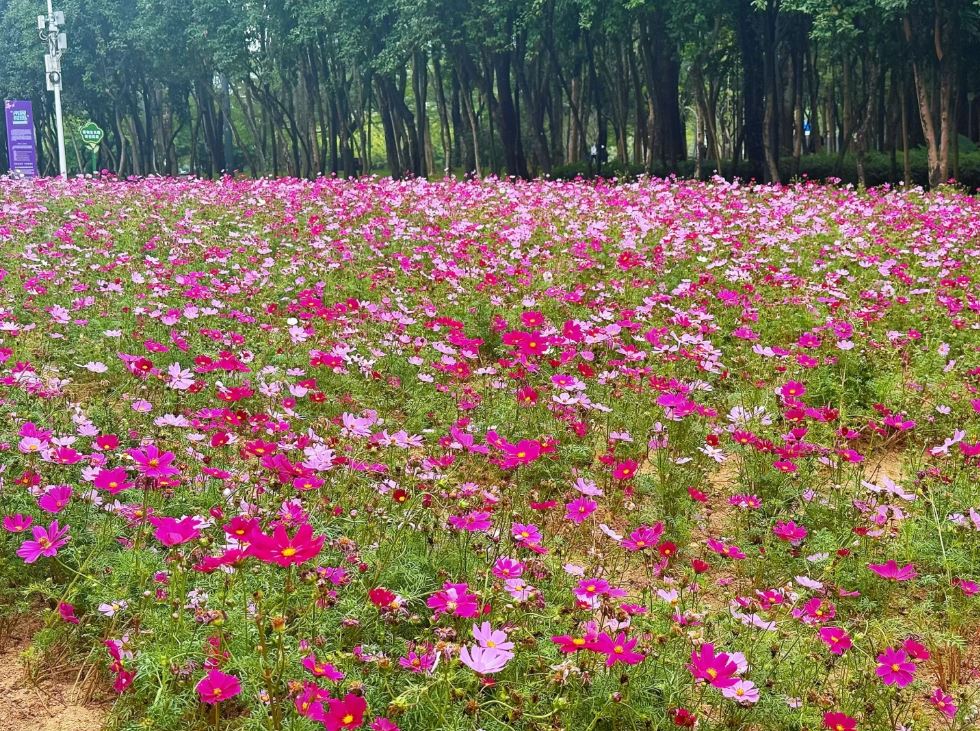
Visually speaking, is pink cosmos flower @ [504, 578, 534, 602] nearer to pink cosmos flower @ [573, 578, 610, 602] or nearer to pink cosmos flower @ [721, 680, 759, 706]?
pink cosmos flower @ [573, 578, 610, 602]

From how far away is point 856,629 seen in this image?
2.80 m

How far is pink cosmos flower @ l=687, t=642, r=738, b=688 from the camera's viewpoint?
1.81m

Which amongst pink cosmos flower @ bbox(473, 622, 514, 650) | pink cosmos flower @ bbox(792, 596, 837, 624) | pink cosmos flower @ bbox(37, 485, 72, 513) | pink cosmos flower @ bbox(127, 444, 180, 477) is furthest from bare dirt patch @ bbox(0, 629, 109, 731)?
pink cosmos flower @ bbox(792, 596, 837, 624)

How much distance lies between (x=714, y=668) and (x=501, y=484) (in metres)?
1.14

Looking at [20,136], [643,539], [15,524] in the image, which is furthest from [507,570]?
[20,136]

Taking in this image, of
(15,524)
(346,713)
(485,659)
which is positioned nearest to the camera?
(346,713)

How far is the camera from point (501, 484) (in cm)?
287

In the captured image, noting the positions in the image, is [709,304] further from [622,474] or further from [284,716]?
[284,716]

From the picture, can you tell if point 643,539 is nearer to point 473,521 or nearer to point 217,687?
point 473,521

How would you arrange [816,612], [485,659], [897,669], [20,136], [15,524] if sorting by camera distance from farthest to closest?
[20,136] < [15,524] < [816,612] < [897,669] < [485,659]

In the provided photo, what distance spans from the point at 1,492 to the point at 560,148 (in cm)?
2486

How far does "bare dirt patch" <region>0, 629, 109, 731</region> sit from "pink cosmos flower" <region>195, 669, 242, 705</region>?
538 mm

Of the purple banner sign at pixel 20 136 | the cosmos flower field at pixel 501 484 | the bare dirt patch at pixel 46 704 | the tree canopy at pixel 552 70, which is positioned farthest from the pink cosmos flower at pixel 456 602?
the purple banner sign at pixel 20 136

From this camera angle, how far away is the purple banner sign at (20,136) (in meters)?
25.9
